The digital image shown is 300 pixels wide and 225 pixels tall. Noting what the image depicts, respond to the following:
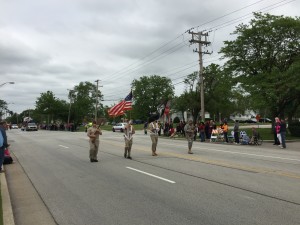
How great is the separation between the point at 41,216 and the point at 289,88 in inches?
1139

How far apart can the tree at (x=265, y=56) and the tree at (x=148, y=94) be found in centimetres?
5903

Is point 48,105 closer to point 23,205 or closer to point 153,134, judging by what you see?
point 153,134

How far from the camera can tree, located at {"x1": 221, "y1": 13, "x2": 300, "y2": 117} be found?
32906mm

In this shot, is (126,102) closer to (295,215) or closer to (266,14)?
(266,14)

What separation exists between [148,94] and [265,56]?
2471 inches

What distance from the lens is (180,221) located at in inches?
241

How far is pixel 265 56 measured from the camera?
3578 centimetres

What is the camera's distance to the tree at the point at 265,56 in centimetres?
3291

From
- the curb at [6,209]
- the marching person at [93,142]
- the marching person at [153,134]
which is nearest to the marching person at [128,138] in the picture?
the marching person at [153,134]

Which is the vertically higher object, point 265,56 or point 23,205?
point 265,56

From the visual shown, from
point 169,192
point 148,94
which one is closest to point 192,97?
point 148,94

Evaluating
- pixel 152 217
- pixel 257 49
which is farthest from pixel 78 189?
pixel 257 49

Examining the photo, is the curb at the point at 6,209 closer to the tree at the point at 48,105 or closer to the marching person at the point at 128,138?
the marching person at the point at 128,138

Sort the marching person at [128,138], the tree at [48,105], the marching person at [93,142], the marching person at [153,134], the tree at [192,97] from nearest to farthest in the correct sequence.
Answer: the marching person at [93,142] < the marching person at [128,138] < the marching person at [153,134] < the tree at [192,97] < the tree at [48,105]
